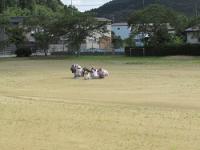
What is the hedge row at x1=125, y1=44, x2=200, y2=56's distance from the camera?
65.8m

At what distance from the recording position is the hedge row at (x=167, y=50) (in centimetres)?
6575

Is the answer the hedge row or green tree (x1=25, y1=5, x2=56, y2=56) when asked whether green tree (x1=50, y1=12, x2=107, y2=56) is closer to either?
green tree (x1=25, y1=5, x2=56, y2=56)

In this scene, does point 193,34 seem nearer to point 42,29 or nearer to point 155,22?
point 155,22

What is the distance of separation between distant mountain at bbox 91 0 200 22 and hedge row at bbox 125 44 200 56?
64.4 meters

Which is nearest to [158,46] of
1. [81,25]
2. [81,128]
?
[81,25]

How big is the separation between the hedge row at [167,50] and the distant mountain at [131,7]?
6441cm

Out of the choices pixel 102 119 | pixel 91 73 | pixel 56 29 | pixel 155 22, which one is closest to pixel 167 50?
pixel 155 22

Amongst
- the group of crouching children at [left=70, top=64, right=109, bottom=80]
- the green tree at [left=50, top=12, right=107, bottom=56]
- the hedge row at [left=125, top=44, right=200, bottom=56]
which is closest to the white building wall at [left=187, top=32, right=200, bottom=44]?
the hedge row at [left=125, top=44, right=200, bottom=56]

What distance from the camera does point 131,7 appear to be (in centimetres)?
15312

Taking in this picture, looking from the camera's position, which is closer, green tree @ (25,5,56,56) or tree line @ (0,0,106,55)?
tree line @ (0,0,106,55)

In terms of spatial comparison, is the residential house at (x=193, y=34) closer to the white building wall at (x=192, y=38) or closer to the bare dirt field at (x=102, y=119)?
the white building wall at (x=192, y=38)

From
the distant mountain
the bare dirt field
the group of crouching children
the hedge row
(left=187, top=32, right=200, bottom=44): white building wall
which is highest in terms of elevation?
the distant mountain

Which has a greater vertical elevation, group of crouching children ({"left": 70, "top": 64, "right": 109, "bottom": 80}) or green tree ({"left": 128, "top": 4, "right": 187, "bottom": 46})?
green tree ({"left": 128, "top": 4, "right": 187, "bottom": 46})

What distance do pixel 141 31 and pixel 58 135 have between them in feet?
200
